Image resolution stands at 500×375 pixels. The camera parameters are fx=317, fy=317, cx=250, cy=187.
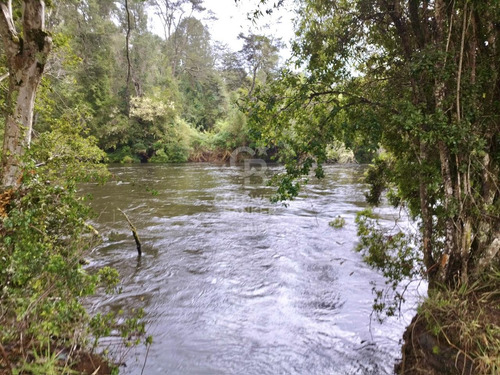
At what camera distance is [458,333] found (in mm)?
3072

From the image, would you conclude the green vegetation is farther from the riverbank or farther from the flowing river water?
the flowing river water

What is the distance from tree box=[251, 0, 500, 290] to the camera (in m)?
3.57

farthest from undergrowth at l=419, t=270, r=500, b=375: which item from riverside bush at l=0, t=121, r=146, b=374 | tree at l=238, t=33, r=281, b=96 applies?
tree at l=238, t=33, r=281, b=96

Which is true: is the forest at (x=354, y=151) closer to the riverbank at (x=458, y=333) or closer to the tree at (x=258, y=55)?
the riverbank at (x=458, y=333)

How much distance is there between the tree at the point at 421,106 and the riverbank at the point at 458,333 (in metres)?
0.30

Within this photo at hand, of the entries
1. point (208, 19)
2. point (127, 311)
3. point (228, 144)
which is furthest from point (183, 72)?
point (127, 311)

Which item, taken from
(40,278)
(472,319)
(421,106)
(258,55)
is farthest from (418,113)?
(258,55)

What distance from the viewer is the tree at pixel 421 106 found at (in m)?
3.57

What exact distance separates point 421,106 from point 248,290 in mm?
4451

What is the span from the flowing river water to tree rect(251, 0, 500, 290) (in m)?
1.33

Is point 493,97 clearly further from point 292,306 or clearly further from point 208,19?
point 208,19

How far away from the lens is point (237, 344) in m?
4.68

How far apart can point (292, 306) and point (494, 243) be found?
330cm

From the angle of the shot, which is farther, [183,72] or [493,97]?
[183,72]
